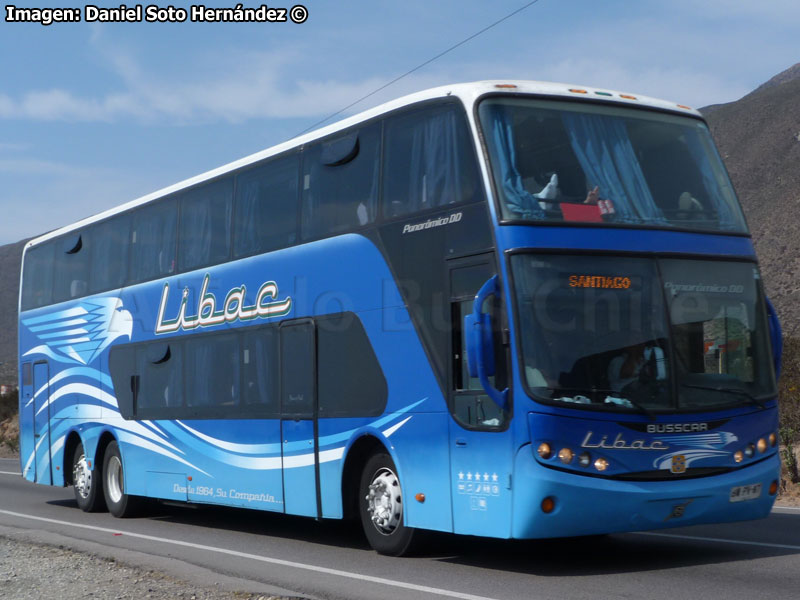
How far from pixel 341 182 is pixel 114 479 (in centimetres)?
780

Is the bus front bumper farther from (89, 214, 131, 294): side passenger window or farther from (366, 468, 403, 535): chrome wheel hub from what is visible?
(89, 214, 131, 294): side passenger window

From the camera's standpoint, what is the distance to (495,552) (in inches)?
450

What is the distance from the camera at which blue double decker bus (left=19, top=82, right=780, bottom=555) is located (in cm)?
929

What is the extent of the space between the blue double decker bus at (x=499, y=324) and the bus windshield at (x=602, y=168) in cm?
2

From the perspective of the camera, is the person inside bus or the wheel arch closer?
the person inside bus

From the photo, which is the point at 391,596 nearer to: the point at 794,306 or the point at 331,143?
the point at 331,143

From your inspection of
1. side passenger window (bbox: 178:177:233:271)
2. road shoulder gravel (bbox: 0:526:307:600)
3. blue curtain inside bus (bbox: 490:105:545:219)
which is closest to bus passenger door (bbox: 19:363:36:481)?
side passenger window (bbox: 178:177:233:271)

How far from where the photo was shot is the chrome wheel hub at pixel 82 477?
18.1 metres

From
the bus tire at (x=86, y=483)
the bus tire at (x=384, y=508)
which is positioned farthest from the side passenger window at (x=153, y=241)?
the bus tire at (x=384, y=508)

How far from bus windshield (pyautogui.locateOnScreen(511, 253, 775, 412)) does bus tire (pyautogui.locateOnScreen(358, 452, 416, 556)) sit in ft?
7.96

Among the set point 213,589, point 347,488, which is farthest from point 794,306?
point 213,589

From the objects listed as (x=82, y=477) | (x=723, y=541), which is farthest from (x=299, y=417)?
(x=82, y=477)

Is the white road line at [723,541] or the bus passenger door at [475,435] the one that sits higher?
the bus passenger door at [475,435]

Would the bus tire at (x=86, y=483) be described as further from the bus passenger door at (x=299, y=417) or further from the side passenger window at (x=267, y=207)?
the bus passenger door at (x=299, y=417)
